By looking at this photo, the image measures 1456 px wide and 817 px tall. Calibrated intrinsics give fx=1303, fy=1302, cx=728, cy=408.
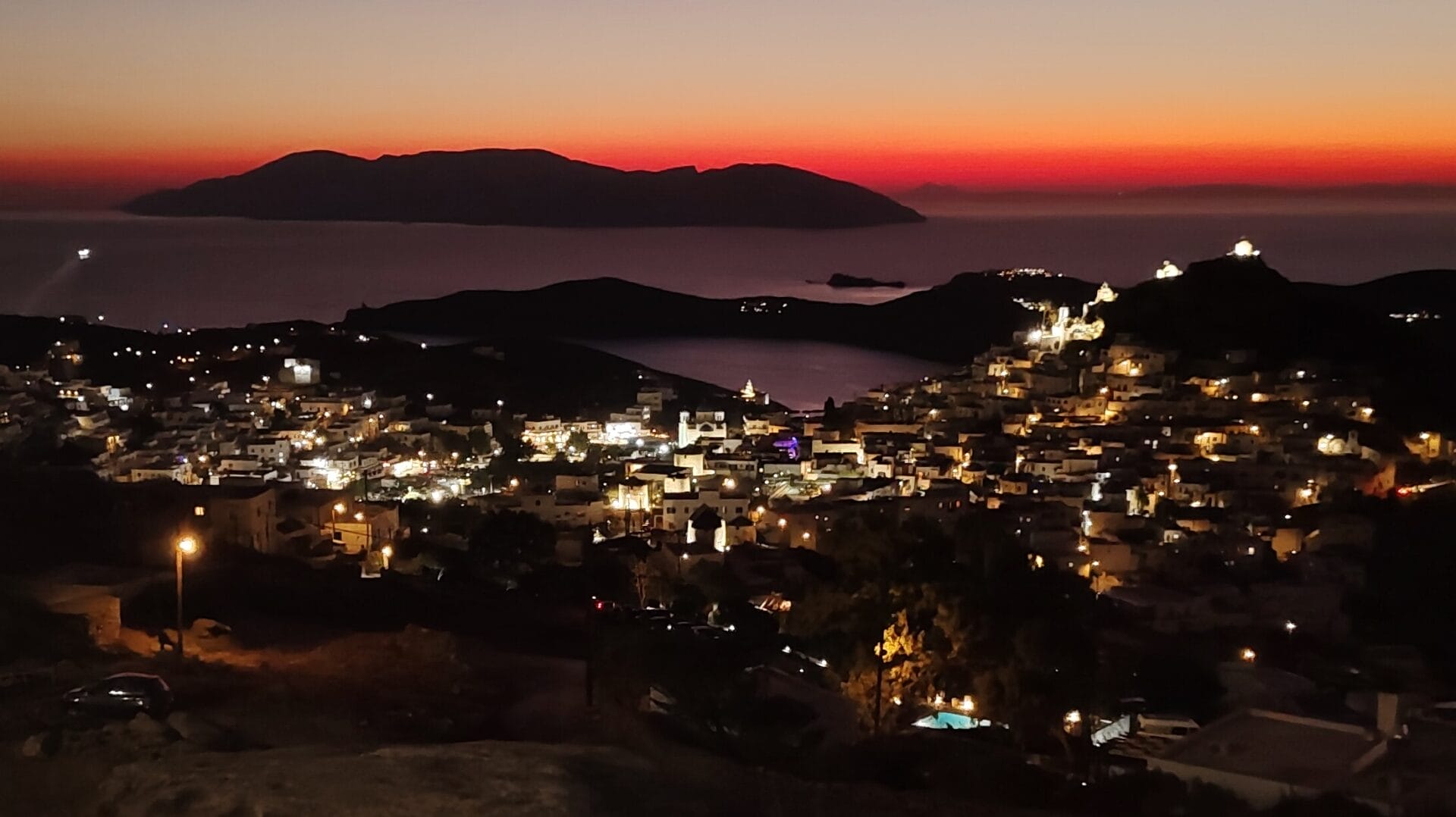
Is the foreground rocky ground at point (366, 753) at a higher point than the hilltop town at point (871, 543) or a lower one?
higher

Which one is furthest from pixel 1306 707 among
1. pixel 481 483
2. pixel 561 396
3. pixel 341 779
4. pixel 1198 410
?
pixel 561 396

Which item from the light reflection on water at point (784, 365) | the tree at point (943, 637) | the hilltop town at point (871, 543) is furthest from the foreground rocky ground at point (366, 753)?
the light reflection on water at point (784, 365)

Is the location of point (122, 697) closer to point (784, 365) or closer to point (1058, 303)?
point (784, 365)

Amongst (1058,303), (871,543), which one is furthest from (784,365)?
(871,543)

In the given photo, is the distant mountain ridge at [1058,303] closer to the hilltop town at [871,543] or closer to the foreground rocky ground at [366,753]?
the hilltop town at [871,543]

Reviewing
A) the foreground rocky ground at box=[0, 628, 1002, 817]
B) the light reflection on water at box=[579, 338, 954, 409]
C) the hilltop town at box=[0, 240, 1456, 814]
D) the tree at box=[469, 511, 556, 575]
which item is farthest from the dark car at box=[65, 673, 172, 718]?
the light reflection on water at box=[579, 338, 954, 409]

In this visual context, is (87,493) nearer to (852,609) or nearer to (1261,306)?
(852,609)

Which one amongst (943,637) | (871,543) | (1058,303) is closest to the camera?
(943,637)
